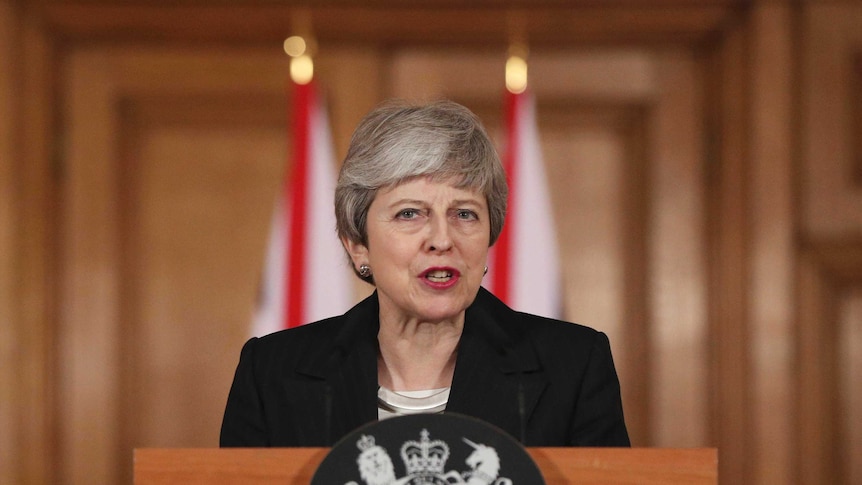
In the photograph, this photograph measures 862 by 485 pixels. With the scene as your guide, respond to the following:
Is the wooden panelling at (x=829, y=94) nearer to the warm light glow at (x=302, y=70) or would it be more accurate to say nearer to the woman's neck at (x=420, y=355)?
the warm light glow at (x=302, y=70)

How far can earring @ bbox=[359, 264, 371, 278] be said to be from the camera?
80.0 inches

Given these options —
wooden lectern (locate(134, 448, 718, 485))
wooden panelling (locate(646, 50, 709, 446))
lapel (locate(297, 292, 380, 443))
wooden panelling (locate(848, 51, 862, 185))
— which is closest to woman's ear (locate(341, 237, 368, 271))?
lapel (locate(297, 292, 380, 443))

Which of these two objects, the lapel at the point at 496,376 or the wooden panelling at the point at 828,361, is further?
the wooden panelling at the point at 828,361

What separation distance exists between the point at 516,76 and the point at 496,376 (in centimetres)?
180

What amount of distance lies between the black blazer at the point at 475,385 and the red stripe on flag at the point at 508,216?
1266 mm

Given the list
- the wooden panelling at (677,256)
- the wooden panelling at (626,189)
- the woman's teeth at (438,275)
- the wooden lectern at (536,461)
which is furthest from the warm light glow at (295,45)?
the wooden lectern at (536,461)

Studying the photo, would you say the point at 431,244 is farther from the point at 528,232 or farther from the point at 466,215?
the point at 528,232

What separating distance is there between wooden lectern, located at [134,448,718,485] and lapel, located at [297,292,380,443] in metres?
0.45

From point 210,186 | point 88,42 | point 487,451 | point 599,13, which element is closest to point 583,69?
point 599,13

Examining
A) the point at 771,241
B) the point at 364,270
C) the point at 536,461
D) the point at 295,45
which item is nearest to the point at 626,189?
the point at 771,241

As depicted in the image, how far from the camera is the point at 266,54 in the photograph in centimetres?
359

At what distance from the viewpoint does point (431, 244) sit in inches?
70.1

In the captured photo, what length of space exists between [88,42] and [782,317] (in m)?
2.52

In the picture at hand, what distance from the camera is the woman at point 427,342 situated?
70.9 inches
